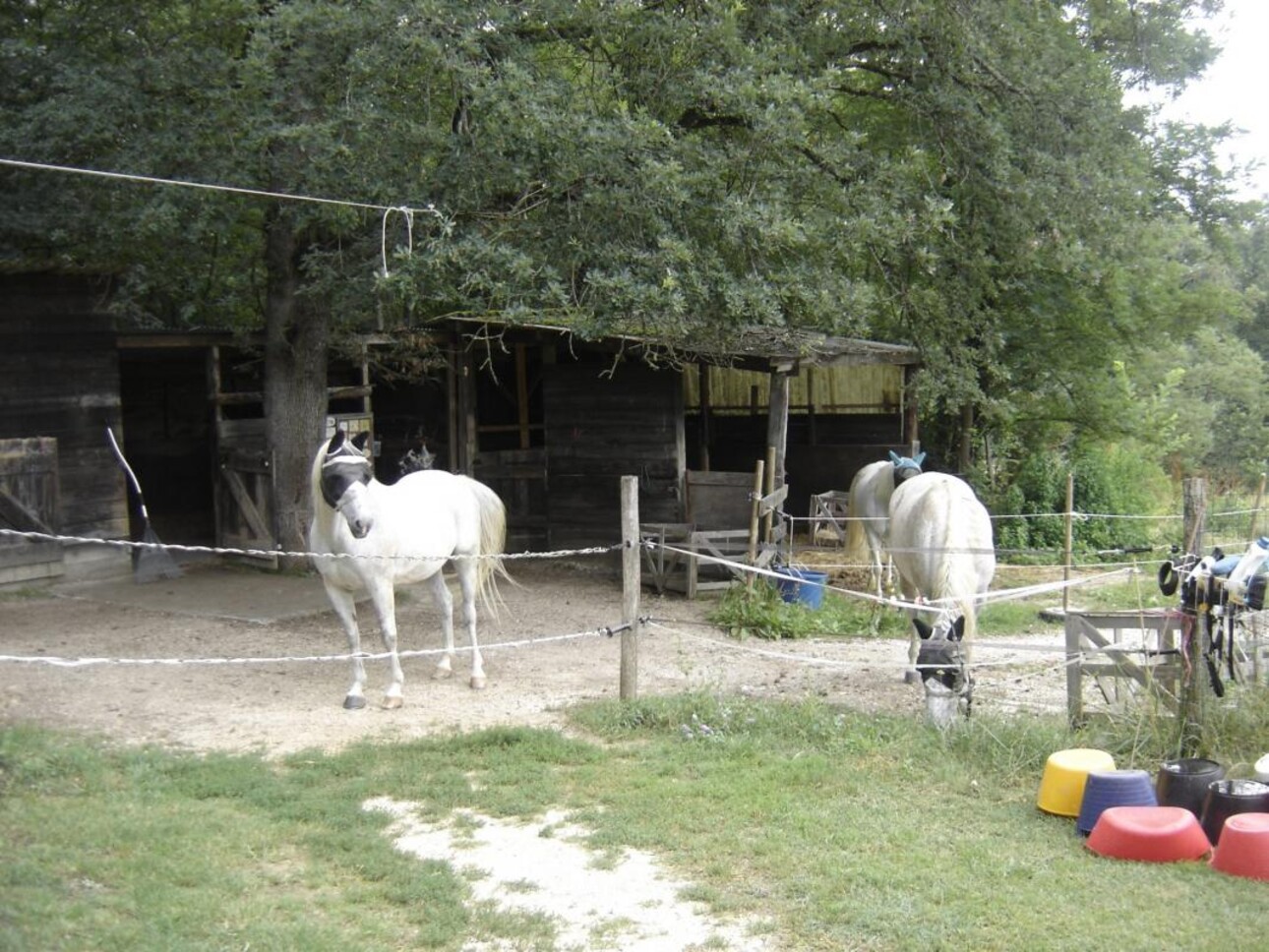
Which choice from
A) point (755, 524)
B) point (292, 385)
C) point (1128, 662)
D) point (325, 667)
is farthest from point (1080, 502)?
point (325, 667)

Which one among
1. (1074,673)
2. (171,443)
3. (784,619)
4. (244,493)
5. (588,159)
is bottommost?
(784,619)

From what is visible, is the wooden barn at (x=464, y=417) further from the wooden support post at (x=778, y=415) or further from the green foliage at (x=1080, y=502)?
the green foliage at (x=1080, y=502)

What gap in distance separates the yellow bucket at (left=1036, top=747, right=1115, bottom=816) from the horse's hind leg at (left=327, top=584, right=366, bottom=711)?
4.31 metres

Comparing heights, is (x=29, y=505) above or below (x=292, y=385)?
below

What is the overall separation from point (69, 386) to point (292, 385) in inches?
94.1

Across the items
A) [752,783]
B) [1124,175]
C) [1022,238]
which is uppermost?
[1124,175]

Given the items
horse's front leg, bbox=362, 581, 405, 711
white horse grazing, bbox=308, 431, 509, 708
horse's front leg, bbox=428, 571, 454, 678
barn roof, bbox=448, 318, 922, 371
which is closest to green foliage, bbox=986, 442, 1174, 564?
barn roof, bbox=448, 318, 922, 371

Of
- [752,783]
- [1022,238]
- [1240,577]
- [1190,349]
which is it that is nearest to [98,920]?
[752,783]

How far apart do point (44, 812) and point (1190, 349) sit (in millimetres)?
29309

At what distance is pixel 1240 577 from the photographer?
6012mm

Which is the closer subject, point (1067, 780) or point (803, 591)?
point (1067, 780)

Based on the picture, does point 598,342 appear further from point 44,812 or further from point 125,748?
point 44,812

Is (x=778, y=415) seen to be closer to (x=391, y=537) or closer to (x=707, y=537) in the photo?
(x=707, y=537)

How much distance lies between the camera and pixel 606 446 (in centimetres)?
1444
